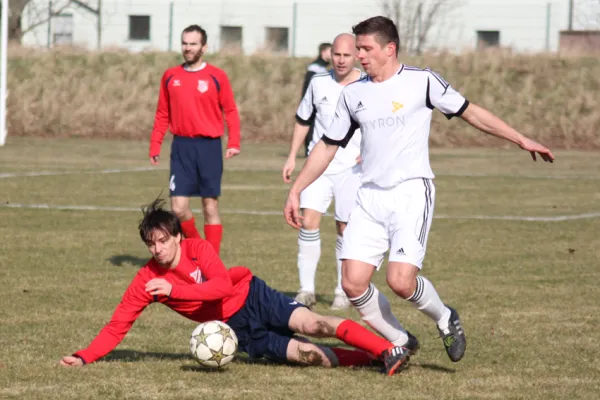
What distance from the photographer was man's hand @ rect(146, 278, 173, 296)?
6.26m

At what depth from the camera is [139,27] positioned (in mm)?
55500

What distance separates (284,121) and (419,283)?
97.9 feet

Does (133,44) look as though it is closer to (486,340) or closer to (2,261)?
(2,261)

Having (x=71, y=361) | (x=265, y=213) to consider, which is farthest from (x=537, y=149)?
(x=265, y=213)

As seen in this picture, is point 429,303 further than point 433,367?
No

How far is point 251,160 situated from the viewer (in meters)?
27.0

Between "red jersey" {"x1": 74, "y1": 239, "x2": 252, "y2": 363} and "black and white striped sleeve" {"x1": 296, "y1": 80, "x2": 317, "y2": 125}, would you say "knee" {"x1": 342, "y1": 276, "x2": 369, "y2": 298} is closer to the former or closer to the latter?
"red jersey" {"x1": 74, "y1": 239, "x2": 252, "y2": 363}

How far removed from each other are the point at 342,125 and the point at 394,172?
0.48m

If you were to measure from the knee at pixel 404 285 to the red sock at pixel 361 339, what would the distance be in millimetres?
324

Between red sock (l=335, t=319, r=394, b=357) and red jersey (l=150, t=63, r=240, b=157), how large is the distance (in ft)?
15.2

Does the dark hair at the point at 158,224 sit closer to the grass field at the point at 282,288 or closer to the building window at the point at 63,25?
the grass field at the point at 282,288

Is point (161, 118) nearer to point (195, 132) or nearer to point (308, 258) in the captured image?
point (195, 132)

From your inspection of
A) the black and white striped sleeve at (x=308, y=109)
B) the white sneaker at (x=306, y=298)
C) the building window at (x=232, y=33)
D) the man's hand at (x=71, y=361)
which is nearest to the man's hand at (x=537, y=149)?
the man's hand at (x=71, y=361)

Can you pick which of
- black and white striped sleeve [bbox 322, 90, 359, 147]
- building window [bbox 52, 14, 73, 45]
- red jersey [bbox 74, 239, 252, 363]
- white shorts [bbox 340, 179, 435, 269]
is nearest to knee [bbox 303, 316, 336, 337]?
white shorts [bbox 340, 179, 435, 269]
